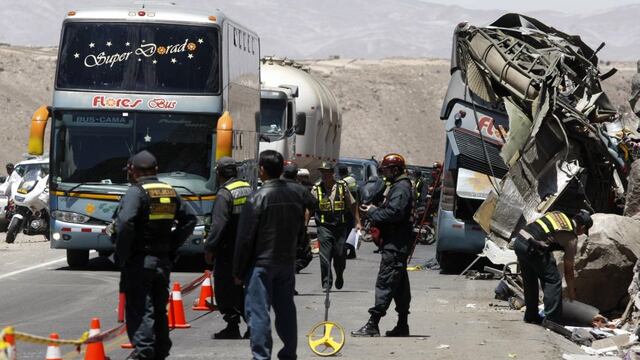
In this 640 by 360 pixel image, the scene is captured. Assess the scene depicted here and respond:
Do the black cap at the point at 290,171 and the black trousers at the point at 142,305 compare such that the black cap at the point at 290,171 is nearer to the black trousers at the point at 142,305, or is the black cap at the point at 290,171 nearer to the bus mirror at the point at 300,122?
the black trousers at the point at 142,305

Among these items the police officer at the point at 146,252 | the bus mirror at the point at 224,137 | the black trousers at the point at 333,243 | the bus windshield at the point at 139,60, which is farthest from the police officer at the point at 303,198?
the bus windshield at the point at 139,60

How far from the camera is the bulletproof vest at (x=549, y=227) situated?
1443 centimetres

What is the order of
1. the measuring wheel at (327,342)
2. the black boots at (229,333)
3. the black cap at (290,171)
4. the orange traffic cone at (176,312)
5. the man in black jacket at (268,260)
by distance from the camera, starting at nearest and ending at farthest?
1. the man in black jacket at (268,260)
2. the measuring wheel at (327,342)
3. the black boots at (229,333)
4. the orange traffic cone at (176,312)
5. the black cap at (290,171)

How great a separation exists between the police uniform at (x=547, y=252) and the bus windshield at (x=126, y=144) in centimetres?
763

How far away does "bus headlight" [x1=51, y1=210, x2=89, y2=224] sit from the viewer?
21.4 m

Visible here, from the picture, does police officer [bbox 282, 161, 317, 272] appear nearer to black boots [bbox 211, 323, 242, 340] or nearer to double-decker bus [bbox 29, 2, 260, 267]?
black boots [bbox 211, 323, 242, 340]

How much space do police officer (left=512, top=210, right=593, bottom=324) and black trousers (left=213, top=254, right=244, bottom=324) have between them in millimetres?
3417

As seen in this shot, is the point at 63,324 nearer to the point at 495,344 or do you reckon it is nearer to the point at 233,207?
the point at 233,207

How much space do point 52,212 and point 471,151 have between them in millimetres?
6932

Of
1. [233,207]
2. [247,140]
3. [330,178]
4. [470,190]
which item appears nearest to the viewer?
[233,207]

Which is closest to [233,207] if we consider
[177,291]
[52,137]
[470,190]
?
[177,291]

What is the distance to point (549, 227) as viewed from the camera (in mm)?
14484

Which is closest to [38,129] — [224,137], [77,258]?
[77,258]

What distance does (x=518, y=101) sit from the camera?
70.5 feet
